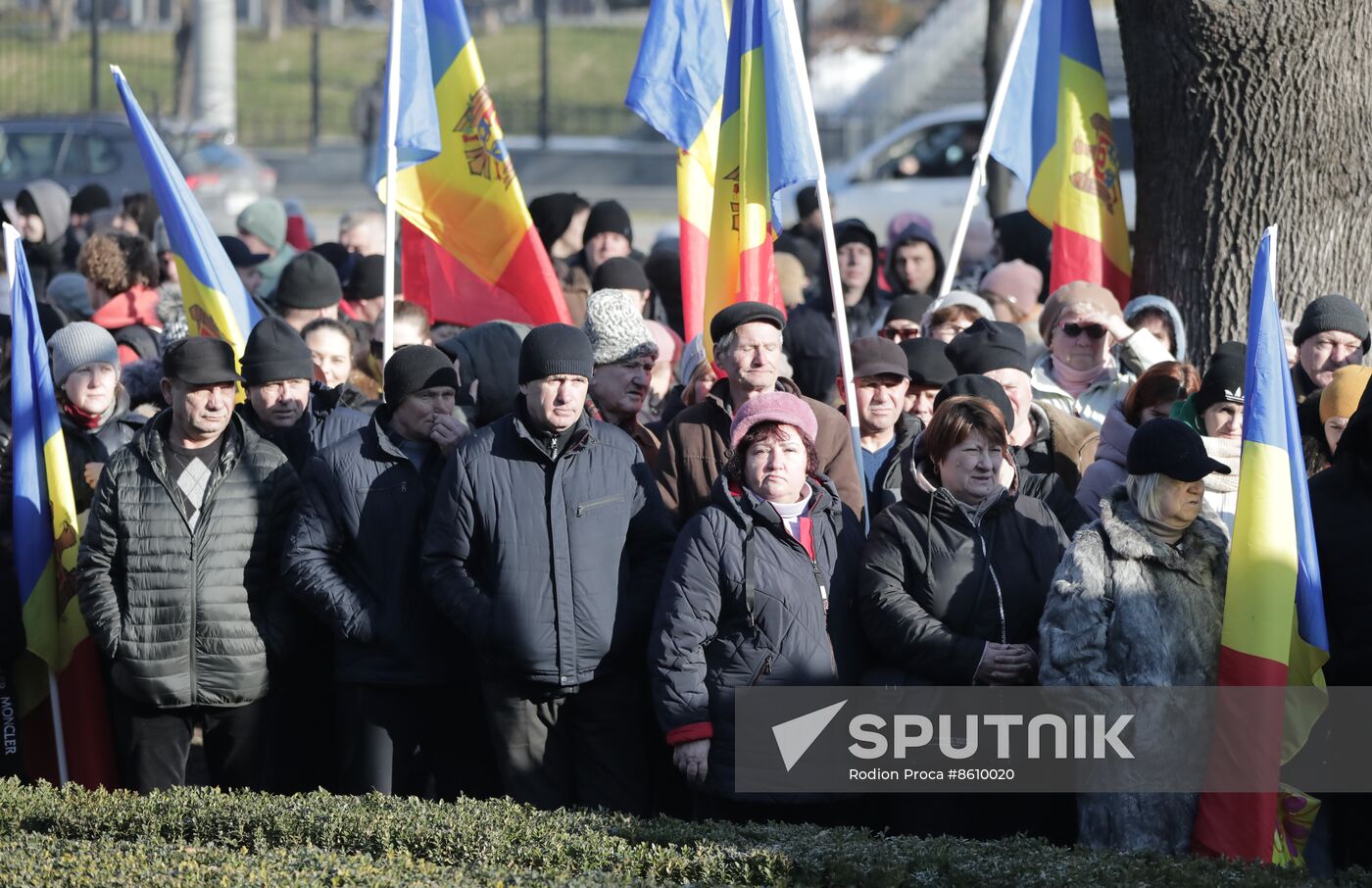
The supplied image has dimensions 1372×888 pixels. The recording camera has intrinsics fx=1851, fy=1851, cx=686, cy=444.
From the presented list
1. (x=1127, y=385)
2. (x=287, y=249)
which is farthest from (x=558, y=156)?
(x=1127, y=385)

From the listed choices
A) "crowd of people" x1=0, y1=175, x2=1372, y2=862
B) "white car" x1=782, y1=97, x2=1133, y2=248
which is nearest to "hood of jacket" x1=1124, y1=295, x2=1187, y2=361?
"crowd of people" x1=0, y1=175, x2=1372, y2=862

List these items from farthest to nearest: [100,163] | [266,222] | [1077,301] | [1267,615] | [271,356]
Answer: [100,163] < [266,222] < [1077,301] < [271,356] < [1267,615]

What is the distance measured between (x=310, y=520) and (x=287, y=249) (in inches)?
218

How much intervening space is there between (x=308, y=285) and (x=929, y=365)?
2935 mm

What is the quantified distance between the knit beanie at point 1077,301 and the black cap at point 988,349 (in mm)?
620

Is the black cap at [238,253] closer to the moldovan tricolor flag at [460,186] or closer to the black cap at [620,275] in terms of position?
the moldovan tricolor flag at [460,186]

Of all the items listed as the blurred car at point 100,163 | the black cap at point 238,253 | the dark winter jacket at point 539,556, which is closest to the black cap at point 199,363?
the dark winter jacket at point 539,556

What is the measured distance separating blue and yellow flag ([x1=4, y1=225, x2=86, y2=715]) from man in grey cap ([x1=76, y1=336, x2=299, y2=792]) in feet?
1.21

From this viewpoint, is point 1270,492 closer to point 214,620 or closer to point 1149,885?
point 1149,885

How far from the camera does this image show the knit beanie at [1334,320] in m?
6.99

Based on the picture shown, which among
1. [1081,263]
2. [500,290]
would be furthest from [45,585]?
[1081,263]

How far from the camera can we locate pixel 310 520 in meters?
6.08

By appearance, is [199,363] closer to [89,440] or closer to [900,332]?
[89,440]

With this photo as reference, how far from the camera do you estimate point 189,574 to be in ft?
19.9
